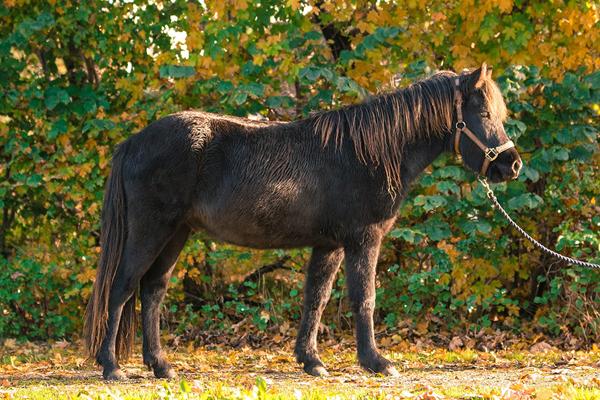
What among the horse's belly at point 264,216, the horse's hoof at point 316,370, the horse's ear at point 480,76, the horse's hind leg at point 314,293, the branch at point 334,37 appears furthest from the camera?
the branch at point 334,37

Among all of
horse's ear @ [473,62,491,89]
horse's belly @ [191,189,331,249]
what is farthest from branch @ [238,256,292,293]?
horse's ear @ [473,62,491,89]

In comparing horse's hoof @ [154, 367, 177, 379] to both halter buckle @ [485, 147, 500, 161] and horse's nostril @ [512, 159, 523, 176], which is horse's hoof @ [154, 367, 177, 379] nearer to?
halter buckle @ [485, 147, 500, 161]

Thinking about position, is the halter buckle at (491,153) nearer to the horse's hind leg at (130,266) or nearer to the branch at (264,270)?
the horse's hind leg at (130,266)

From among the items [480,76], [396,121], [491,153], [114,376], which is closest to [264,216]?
[396,121]

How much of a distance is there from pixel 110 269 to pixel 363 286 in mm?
1919

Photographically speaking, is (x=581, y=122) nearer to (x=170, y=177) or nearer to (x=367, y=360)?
(x=367, y=360)

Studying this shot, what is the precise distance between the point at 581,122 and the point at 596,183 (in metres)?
0.65

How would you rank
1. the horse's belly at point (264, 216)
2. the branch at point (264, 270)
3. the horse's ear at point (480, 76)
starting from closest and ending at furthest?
the horse's ear at point (480, 76) < the horse's belly at point (264, 216) < the branch at point (264, 270)

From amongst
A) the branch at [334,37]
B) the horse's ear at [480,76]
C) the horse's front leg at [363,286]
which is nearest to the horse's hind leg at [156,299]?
the horse's front leg at [363,286]

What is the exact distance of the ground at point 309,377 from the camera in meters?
5.51

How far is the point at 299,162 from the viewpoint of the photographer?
715cm

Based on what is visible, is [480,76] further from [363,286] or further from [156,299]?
[156,299]

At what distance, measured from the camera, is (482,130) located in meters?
7.05

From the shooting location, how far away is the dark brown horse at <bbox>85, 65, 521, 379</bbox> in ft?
23.0
